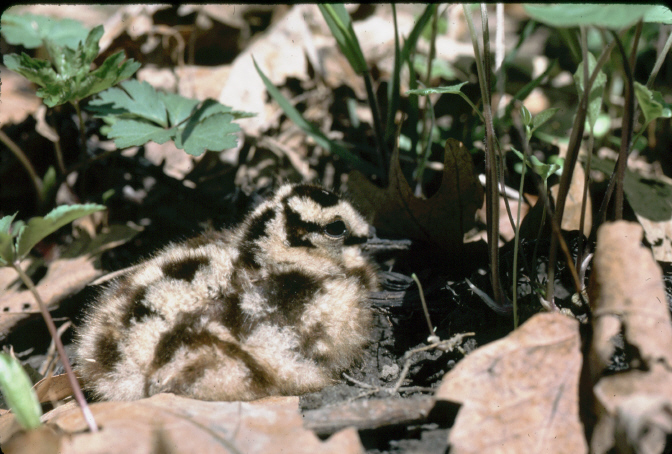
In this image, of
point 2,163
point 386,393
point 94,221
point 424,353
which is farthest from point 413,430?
point 2,163

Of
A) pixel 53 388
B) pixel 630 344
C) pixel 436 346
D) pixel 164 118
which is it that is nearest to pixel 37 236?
pixel 53 388

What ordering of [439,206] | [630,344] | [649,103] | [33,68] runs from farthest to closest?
[439,206] < [33,68] < [649,103] < [630,344]

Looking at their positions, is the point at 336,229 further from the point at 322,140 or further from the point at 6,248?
the point at 6,248

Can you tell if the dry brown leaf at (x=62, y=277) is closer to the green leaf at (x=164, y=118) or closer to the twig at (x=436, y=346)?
the green leaf at (x=164, y=118)

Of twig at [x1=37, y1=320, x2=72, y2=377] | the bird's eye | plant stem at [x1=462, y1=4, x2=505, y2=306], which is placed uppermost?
plant stem at [x1=462, y1=4, x2=505, y2=306]

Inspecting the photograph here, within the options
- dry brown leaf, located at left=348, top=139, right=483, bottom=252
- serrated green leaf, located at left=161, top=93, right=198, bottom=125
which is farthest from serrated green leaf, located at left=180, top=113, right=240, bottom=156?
dry brown leaf, located at left=348, top=139, right=483, bottom=252

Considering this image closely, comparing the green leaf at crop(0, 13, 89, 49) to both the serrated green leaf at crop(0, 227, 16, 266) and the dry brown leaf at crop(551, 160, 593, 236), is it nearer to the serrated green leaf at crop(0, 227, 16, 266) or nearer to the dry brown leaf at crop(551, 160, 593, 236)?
the serrated green leaf at crop(0, 227, 16, 266)

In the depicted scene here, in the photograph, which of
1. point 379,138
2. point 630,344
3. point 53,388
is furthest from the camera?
point 379,138
